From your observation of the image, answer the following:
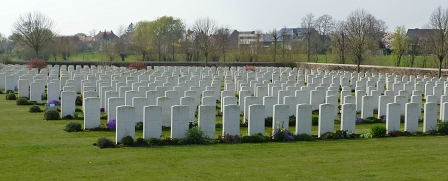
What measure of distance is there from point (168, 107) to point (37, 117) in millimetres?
4499

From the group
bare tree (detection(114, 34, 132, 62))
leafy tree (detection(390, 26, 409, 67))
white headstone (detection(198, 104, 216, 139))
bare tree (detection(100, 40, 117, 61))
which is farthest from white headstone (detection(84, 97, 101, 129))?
bare tree (detection(114, 34, 132, 62))

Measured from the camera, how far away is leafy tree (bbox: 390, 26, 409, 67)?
49688 mm

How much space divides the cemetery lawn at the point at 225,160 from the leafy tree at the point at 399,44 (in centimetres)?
3696

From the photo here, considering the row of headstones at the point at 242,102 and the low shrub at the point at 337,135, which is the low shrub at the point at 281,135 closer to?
the low shrub at the point at 337,135

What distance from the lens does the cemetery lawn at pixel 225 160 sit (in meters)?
9.93

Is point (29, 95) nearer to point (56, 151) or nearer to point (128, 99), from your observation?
point (128, 99)

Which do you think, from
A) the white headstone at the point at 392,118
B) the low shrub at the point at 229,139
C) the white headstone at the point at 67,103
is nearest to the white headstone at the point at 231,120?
the low shrub at the point at 229,139

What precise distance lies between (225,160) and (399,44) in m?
42.1

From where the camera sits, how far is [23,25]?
4853 cm

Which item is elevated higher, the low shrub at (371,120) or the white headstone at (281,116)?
the white headstone at (281,116)

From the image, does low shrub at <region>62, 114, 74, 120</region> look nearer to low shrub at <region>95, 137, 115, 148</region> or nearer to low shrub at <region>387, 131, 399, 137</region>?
low shrub at <region>95, 137, 115, 148</region>

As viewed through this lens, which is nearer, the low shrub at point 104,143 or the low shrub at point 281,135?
the low shrub at point 104,143

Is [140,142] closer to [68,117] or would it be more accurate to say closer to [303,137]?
[303,137]

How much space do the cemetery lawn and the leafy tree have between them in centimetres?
3696
